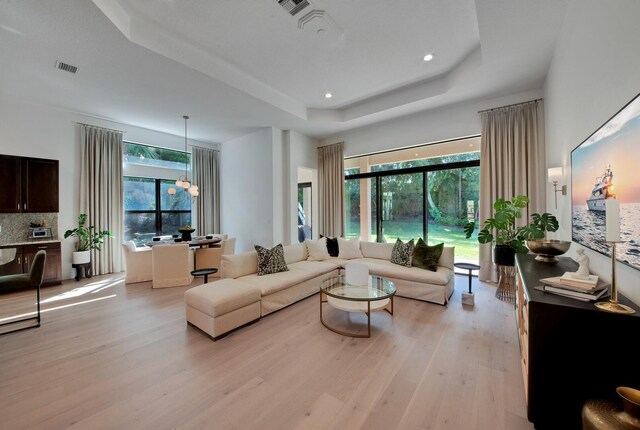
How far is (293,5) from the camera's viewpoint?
2641 mm

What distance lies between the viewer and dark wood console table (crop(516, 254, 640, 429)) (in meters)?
1.31

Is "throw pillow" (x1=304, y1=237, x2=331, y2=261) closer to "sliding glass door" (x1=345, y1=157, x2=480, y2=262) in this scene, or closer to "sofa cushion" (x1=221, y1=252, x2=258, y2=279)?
"sofa cushion" (x1=221, y1=252, x2=258, y2=279)

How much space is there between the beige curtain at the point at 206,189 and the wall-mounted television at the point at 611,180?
23.6ft

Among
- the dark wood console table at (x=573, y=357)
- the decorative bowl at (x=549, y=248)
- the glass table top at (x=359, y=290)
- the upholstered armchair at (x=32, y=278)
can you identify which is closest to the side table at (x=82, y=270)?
the upholstered armchair at (x=32, y=278)

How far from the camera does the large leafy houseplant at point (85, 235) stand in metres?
4.86

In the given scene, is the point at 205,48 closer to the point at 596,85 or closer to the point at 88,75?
the point at 88,75

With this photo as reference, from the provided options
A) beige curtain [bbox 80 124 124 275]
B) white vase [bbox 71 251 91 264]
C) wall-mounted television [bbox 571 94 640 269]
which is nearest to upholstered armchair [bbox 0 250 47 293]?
white vase [bbox 71 251 91 264]

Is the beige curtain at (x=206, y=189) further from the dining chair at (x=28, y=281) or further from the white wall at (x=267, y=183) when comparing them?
the dining chair at (x=28, y=281)

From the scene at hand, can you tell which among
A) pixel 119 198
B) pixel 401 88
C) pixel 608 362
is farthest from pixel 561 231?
pixel 119 198

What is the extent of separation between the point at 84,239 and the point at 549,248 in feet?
24.3

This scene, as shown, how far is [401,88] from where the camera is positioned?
15.0 feet

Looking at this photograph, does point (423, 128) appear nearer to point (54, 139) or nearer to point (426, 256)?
point (426, 256)

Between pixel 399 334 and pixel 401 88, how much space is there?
4117mm

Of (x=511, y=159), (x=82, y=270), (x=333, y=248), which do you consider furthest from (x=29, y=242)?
(x=511, y=159)
